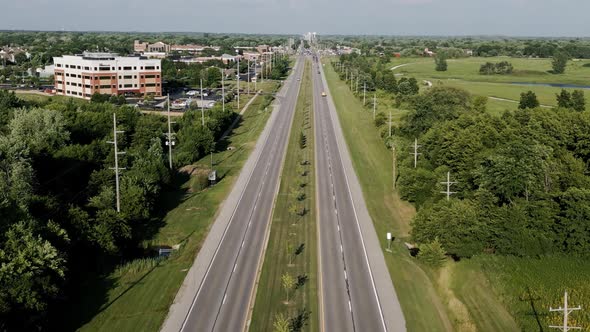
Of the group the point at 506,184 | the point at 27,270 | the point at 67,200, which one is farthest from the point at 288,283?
the point at 67,200

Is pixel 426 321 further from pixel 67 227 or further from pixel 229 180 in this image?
pixel 229 180

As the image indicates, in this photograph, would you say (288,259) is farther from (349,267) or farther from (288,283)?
(288,283)

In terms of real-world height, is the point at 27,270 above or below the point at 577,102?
below

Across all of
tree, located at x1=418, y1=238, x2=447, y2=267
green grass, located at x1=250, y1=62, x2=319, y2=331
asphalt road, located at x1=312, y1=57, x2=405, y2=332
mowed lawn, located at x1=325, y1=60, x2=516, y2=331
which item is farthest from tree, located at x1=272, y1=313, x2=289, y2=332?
tree, located at x1=418, y1=238, x2=447, y2=267

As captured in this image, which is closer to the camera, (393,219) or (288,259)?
(288,259)

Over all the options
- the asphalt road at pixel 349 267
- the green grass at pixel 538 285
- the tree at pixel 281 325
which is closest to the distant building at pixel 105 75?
the asphalt road at pixel 349 267

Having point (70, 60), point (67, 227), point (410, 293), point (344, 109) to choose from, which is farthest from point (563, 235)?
point (70, 60)
